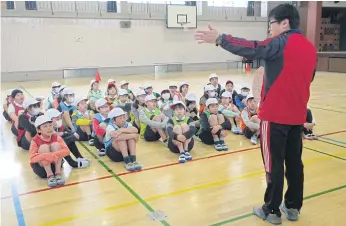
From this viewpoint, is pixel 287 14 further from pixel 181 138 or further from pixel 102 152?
pixel 102 152

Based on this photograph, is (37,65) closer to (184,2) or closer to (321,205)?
(184,2)

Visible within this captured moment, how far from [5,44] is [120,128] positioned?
12653 mm

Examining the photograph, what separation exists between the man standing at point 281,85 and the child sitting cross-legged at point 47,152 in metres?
2.19

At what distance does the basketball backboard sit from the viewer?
1780cm

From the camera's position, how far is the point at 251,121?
207 inches

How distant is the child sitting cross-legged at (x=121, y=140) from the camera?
162 inches

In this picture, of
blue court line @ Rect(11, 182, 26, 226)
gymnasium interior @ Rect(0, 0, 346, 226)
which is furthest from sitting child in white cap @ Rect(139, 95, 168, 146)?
blue court line @ Rect(11, 182, 26, 226)

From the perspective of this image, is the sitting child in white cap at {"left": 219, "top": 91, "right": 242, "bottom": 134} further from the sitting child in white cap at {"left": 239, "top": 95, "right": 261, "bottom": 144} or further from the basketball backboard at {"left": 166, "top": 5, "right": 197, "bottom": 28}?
the basketball backboard at {"left": 166, "top": 5, "right": 197, "bottom": 28}

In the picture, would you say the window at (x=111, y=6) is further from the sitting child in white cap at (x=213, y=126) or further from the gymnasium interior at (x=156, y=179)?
the sitting child in white cap at (x=213, y=126)

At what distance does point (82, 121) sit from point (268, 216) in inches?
137

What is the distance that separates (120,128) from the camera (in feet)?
13.7

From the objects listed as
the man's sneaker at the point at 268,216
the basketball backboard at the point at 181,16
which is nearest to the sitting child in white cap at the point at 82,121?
the man's sneaker at the point at 268,216

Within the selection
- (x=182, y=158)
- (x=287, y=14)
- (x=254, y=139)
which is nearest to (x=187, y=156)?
(x=182, y=158)

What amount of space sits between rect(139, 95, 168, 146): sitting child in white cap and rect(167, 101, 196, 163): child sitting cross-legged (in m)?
0.52
